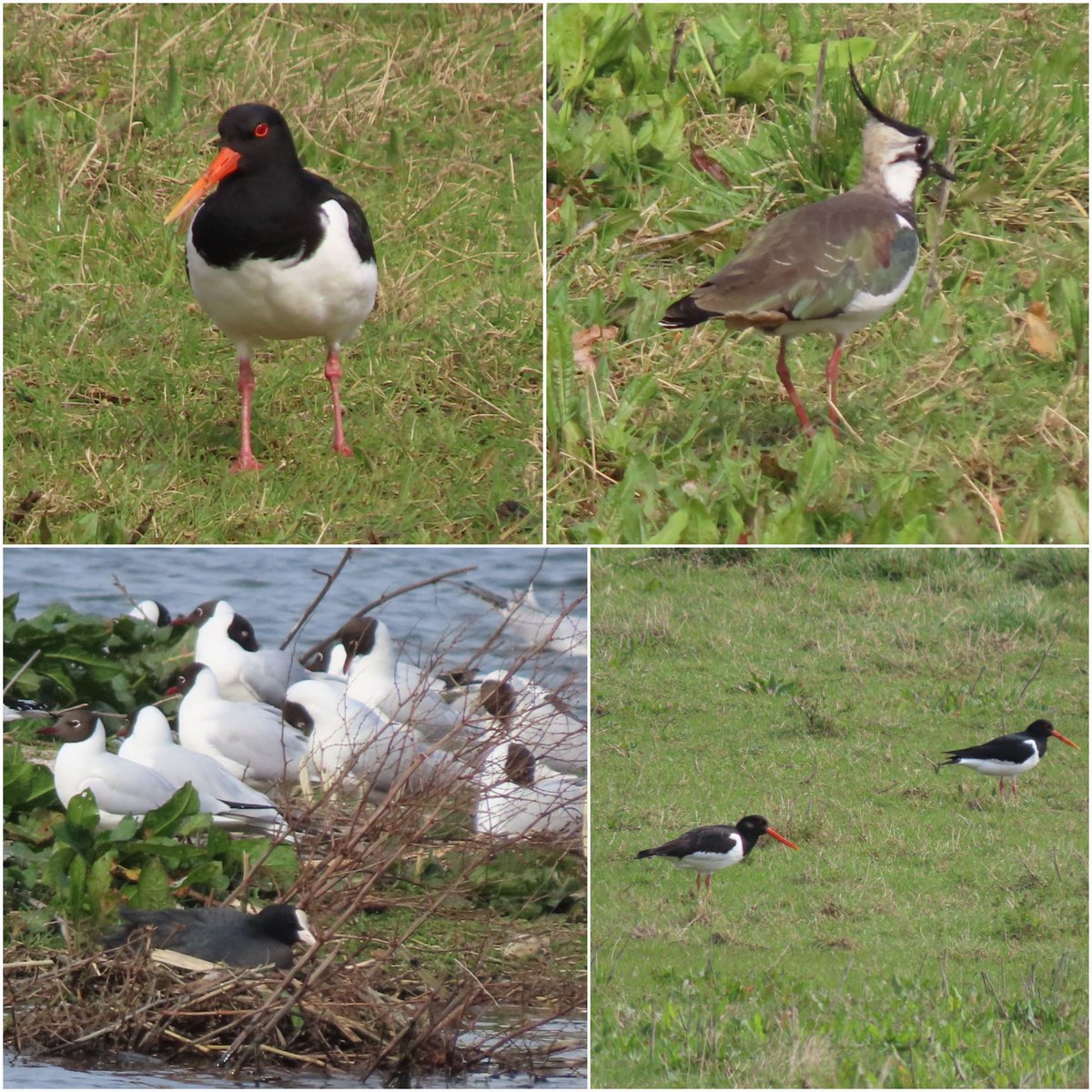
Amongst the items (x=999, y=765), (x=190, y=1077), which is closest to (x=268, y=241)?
(x=190, y=1077)

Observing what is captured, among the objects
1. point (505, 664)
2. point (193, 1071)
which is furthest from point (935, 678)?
point (193, 1071)

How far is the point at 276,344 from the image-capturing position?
682 centimetres

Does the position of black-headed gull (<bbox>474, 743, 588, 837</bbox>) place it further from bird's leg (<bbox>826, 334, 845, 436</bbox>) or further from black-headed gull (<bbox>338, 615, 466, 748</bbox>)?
bird's leg (<bbox>826, 334, 845, 436</bbox>)

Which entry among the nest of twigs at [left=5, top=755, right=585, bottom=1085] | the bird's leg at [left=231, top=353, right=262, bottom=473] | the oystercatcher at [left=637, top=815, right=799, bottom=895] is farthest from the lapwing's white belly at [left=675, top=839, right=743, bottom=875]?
the bird's leg at [left=231, top=353, right=262, bottom=473]

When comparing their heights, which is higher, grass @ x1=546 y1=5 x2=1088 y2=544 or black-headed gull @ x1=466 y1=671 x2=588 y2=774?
grass @ x1=546 y1=5 x2=1088 y2=544

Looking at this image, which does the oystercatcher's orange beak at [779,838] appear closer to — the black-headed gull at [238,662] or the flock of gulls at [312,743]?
the flock of gulls at [312,743]

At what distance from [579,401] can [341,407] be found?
0.95 meters

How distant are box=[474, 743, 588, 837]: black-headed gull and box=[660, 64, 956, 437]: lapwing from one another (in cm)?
155

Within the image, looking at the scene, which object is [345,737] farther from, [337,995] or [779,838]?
[779,838]

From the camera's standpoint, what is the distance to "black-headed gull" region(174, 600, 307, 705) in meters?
6.59

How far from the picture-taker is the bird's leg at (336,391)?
241 inches

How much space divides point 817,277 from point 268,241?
74.6 inches

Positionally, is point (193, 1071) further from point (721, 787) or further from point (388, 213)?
point (388, 213)

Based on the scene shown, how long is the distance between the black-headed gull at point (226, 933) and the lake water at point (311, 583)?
1.15 metres
